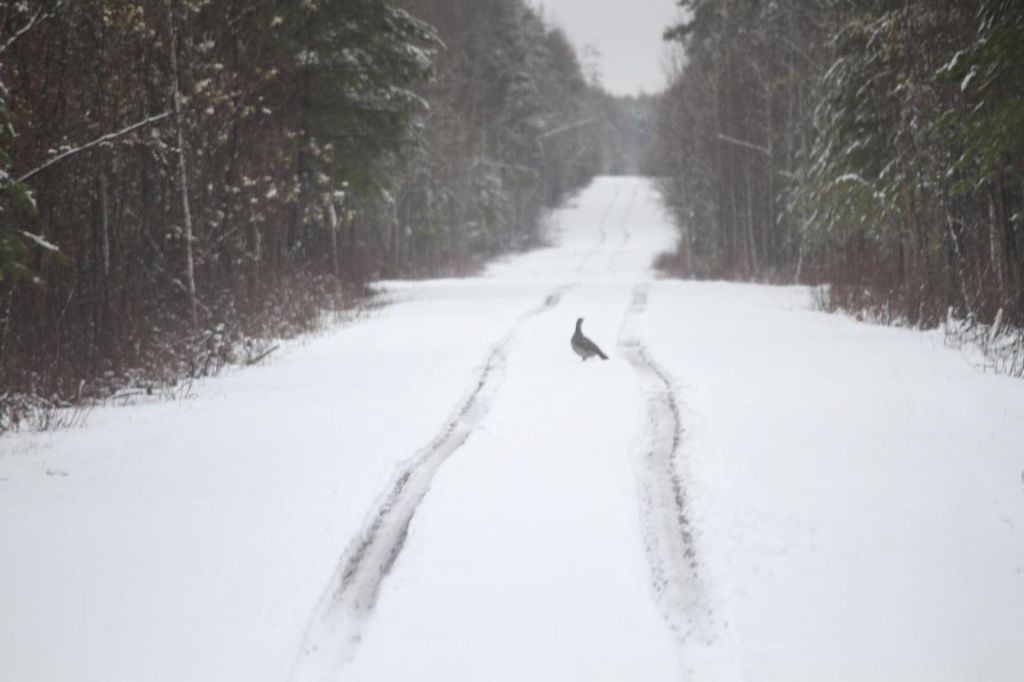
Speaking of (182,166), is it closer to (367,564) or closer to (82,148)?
(82,148)

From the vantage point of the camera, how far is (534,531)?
5.04 metres

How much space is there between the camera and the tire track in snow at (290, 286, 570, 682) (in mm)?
3734

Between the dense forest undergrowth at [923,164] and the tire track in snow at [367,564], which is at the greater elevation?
the dense forest undergrowth at [923,164]

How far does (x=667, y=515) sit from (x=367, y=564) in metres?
1.92

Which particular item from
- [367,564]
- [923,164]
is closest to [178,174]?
[367,564]

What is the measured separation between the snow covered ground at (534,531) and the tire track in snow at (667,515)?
0.08ft

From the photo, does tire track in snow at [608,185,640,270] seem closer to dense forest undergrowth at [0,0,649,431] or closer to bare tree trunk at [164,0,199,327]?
dense forest undergrowth at [0,0,649,431]

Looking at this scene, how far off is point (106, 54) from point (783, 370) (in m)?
9.45

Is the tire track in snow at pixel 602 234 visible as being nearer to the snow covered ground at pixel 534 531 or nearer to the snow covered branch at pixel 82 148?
the snow covered ground at pixel 534 531

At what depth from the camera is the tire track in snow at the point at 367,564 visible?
12.3ft

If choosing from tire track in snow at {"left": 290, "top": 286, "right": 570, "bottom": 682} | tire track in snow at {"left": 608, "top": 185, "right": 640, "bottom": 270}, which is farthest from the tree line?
tire track in snow at {"left": 608, "top": 185, "right": 640, "bottom": 270}

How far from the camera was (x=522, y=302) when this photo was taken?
62.2 ft

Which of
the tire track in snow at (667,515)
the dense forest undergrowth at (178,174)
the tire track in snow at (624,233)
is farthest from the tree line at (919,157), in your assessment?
the tire track in snow at (624,233)

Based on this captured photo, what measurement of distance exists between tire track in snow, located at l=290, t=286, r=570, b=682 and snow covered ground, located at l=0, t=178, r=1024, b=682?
2 cm
